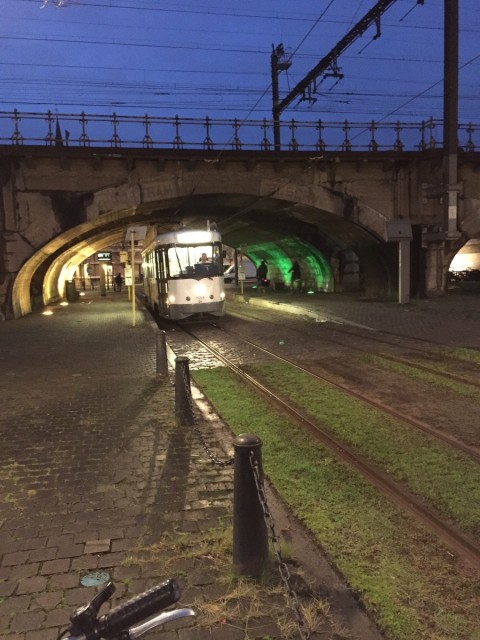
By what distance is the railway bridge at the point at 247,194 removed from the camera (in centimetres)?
2061

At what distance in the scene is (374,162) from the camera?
79.0 feet

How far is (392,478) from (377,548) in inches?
54.1

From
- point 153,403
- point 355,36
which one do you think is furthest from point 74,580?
point 355,36

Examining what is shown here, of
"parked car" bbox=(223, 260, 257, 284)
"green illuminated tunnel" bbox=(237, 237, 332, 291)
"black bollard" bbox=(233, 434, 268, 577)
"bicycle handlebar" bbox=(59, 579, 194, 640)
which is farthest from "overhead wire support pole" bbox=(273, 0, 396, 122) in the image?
"parked car" bbox=(223, 260, 257, 284)

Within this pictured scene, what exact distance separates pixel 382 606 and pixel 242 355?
953 centimetres

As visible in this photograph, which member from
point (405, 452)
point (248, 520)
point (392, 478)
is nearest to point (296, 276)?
point (405, 452)

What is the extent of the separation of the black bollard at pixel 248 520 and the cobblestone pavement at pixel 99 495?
0.87 ft

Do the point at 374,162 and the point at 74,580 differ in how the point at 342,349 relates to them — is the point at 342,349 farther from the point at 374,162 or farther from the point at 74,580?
the point at 374,162

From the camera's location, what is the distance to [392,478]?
5.01 meters

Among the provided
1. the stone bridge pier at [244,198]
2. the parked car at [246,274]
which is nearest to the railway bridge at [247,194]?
the stone bridge pier at [244,198]

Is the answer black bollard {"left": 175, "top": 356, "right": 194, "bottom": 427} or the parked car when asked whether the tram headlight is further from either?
the parked car

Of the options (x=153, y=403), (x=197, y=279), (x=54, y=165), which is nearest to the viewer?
(x=153, y=403)

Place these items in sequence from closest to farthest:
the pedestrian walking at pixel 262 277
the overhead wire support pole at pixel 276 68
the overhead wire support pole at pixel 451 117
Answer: the overhead wire support pole at pixel 451 117
the overhead wire support pole at pixel 276 68
the pedestrian walking at pixel 262 277

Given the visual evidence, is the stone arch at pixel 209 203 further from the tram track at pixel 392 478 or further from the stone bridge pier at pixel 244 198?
the tram track at pixel 392 478
